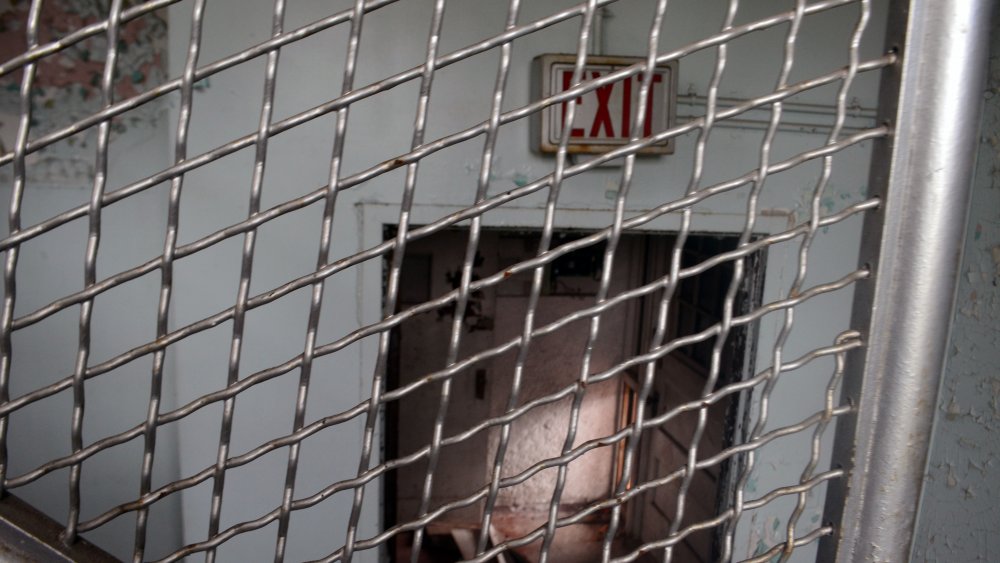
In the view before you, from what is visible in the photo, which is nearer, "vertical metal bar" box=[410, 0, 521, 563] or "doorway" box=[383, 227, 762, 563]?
"vertical metal bar" box=[410, 0, 521, 563]

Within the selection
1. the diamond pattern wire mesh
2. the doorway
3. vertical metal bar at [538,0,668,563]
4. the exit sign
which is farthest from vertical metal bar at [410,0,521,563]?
the doorway

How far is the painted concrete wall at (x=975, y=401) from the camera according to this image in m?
1.63

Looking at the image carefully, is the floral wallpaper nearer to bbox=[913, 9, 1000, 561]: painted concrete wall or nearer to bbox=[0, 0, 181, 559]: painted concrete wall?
bbox=[0, 0, 181, 559]: painted concrete wall

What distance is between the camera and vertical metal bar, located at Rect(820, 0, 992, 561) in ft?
1.69

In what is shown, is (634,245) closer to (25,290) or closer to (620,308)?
(620,308)

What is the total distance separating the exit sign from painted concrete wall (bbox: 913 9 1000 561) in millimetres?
852

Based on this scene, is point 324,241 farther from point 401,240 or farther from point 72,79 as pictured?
point 72,79

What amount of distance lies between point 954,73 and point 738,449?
0.37 m

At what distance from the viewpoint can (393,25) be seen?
143 cm

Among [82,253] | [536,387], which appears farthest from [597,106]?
[536,387]

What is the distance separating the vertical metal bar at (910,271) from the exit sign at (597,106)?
915 millimetres

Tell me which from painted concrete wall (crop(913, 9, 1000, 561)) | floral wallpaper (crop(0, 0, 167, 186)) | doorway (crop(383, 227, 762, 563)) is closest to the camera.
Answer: floral wallpaper (crop(0, 0, 167, 186))

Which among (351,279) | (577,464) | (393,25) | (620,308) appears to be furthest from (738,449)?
(577,464)

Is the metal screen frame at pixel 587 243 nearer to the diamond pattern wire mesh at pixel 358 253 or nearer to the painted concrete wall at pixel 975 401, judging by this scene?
the diamond pattern wire mesh at pixel 358 253
